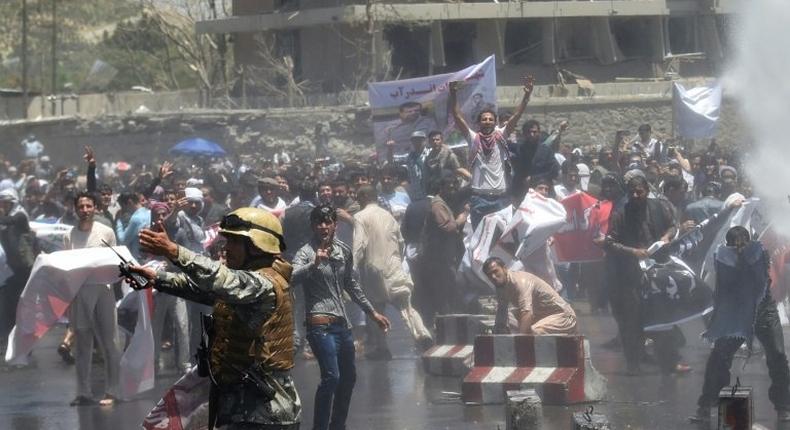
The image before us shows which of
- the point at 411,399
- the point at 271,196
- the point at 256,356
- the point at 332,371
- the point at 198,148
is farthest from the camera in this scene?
the point at 198,148

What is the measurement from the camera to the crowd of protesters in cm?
1140

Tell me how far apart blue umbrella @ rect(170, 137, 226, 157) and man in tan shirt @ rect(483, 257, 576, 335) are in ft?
72.6

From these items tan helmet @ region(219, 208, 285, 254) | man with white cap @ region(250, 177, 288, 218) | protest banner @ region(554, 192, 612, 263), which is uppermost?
tan helmet @ region(219, 208, 285, 254)

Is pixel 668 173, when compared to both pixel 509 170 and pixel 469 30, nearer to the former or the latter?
pixel 509 170

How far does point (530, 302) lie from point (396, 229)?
2.16m

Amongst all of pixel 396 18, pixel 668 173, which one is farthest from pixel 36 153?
pixel 668 173

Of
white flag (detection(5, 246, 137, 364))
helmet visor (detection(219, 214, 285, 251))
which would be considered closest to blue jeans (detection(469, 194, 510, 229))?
white flag (detection(5, 246, 137, 364))

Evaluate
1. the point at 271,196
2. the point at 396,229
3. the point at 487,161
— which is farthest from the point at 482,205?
the point at 271,196

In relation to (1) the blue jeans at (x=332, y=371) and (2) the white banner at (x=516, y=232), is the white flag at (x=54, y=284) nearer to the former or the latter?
(1) the blue jeans at (x=332, y=371)

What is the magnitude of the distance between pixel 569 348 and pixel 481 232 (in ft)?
10.9

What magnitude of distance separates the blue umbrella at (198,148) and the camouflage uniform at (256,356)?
2736 centimetres

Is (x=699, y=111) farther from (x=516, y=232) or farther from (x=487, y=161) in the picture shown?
(x=516, y=232)

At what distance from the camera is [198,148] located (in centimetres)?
3316

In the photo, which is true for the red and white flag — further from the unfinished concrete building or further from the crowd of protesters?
the unfinished concrete building
